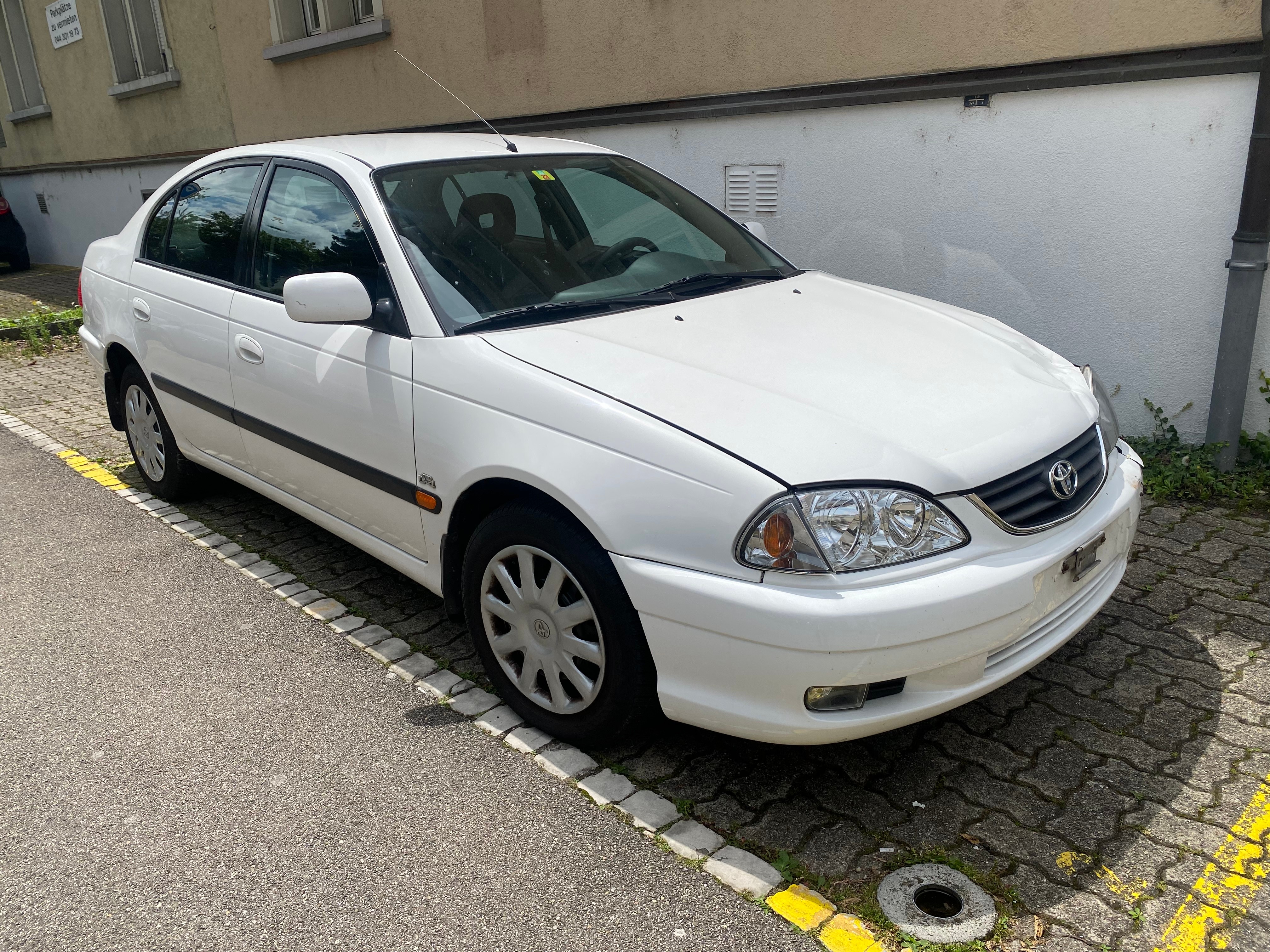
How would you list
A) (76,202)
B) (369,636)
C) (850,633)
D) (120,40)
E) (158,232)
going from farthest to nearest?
1. (76,202)
2. (120,40)
3. (158,232)
4. (369,636)
5. (850,633)

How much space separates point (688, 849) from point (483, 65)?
7.11 m

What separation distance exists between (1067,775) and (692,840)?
3.55 feet

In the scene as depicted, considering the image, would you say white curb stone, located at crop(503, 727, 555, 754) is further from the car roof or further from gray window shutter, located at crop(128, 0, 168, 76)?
gray window shutter, located at crop(128, 0, 168, 76)

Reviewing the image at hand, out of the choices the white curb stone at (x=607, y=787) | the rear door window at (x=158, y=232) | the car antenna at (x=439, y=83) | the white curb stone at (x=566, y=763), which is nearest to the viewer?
the white curb stone at (x=607, y=787)

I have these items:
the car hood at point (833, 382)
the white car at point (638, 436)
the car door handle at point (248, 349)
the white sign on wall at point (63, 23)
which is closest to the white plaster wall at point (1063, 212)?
the white car at point (638, 436)

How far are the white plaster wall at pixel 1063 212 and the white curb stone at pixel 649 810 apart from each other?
3716mm

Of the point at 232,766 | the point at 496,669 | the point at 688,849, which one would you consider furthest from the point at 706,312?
the point at 232,766

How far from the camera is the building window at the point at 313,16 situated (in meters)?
9.83

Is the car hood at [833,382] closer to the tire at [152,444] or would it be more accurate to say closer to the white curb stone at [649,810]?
the white curb stone at [649,810]

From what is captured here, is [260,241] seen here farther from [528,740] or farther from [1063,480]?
[1063,480]

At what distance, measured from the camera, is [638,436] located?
2520mm

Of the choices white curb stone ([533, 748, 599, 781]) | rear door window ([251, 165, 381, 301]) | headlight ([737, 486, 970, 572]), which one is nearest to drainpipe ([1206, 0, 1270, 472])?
headlight ([737, 486, 970, 572])

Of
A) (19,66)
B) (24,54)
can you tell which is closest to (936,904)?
(24,54)

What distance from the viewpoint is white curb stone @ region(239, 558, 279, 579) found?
4.26 m
